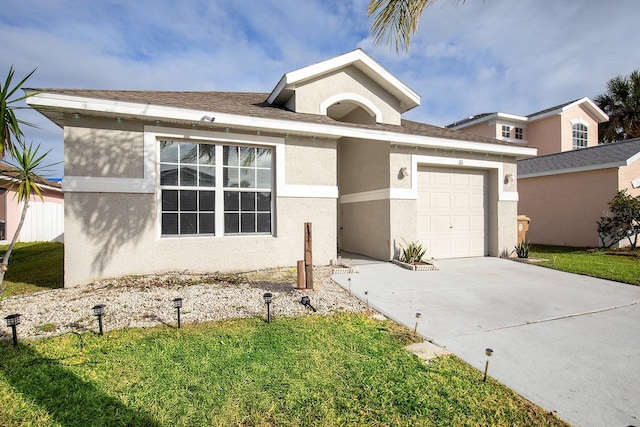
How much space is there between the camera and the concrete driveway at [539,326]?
9.12 ft

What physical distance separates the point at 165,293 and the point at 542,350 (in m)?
6.03

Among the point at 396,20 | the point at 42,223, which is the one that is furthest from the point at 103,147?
the point at 42,223

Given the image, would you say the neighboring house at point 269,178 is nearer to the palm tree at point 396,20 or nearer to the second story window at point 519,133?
the palm tree at point 396,20

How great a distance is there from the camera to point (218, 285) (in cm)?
625

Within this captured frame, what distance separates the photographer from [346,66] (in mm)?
9438

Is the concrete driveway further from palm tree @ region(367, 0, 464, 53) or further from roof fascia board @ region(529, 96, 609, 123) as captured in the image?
roof fascia board @ region(529, 96, 609, 123)

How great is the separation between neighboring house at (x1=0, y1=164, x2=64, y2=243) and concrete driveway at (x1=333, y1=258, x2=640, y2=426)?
667 inches

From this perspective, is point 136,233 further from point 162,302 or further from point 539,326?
point 539,326

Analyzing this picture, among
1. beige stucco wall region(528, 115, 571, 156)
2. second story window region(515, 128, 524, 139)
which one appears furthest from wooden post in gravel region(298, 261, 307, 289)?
second story window region(515, 128, 524, 139)

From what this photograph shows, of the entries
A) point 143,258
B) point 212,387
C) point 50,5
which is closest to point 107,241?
point 143,258

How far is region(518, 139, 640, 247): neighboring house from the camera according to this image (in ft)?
41.7

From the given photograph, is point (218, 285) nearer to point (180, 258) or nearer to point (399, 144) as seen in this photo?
point (180, 258)

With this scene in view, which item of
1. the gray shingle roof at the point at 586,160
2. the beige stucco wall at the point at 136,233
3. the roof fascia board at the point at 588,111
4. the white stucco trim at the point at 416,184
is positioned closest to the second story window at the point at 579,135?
the roof fascia board at the point at 588,111

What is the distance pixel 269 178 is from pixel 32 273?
268 inches
